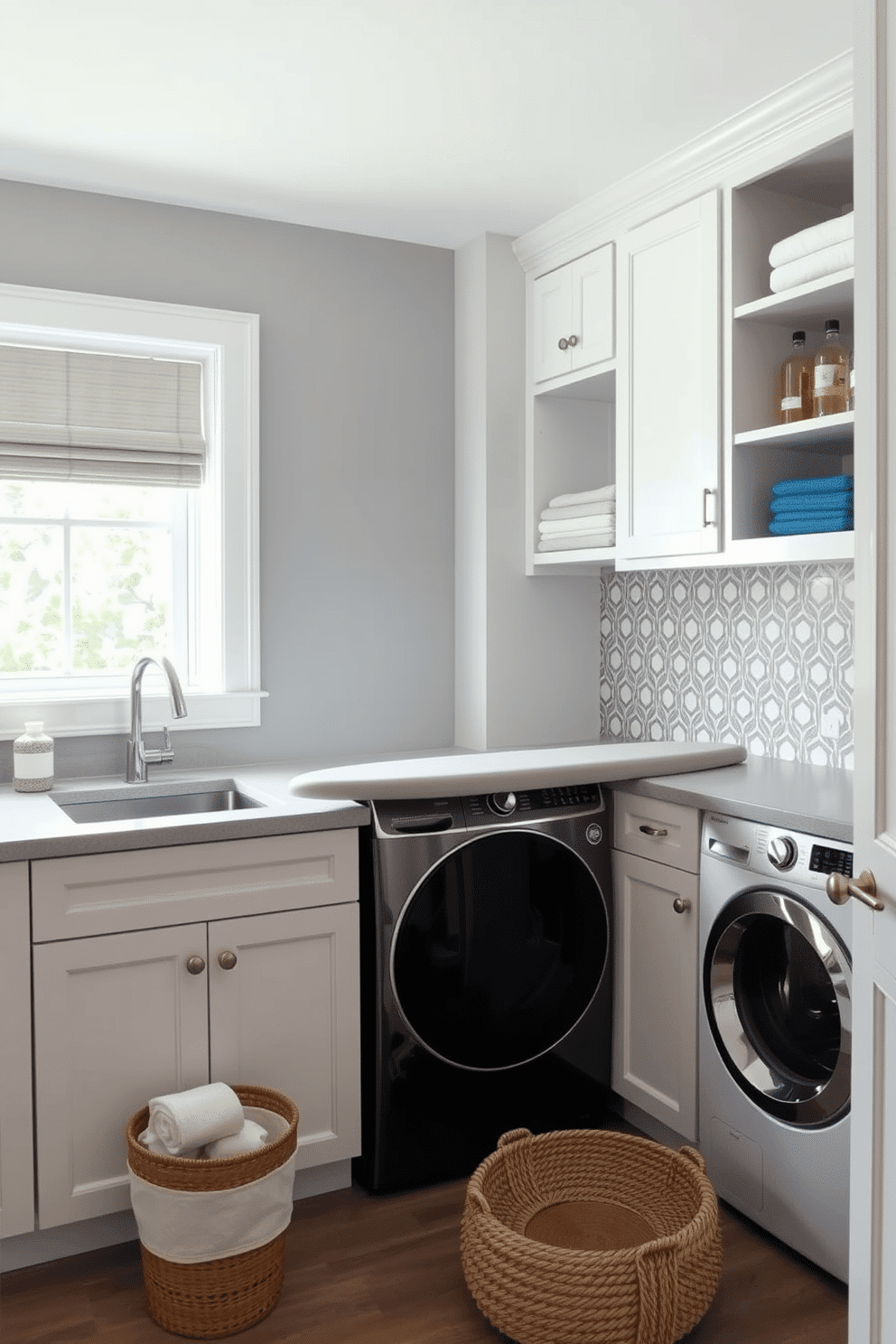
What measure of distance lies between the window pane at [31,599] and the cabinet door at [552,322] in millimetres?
1454

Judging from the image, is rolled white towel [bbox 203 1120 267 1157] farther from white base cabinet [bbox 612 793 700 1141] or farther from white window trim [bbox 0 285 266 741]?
white window trim [bbox 0 285 266 741]

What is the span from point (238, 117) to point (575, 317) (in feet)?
3.44

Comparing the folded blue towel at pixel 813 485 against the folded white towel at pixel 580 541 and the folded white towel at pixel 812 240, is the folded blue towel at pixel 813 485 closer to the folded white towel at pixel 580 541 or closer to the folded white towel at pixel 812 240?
the folded white towel at pixel 812 240

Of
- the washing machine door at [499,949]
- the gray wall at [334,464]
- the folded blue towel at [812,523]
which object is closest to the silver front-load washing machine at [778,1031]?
the washing machine door at [499,949]

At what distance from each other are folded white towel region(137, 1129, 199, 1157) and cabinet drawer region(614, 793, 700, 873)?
1175 millimetres

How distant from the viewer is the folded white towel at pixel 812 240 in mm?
2209

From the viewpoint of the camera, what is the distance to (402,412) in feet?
10.9

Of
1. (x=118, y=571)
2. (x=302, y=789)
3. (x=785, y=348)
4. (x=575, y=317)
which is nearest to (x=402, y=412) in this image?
(x=575, y=317)

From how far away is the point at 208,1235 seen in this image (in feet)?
6.53

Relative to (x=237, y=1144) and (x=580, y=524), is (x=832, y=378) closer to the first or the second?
(x=580, y=524)

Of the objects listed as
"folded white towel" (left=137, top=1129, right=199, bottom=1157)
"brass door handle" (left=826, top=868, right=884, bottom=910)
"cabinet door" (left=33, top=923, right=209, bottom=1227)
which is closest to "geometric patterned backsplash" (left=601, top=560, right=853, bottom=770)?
"brass door handle" (left=826, top=868, right=884, bottom=910)

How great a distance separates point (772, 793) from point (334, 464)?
1.60m

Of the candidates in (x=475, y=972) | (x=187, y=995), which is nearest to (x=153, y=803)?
(x=187, y=995)

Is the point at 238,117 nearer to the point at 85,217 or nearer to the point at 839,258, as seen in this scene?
the point at 85,217
